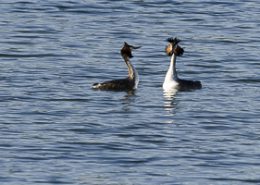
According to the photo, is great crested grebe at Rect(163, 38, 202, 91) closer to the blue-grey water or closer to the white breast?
the white breast

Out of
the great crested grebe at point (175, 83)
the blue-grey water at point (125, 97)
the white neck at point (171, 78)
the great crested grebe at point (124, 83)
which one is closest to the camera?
the blue-grey water at point (125, 97)

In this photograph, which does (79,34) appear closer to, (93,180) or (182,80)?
(182,80)

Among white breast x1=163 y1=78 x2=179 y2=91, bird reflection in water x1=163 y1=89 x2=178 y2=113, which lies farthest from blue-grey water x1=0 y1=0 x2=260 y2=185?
white breast x1=163 y1=78 x2=179 y2=91

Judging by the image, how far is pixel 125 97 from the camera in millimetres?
22609

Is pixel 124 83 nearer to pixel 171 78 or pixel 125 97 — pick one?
pixel 125 97

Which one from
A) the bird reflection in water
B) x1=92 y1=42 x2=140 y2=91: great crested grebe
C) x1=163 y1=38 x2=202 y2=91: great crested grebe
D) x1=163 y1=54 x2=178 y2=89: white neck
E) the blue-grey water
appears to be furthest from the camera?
x1=163 y1=54 x2=178 y2=89: white neck

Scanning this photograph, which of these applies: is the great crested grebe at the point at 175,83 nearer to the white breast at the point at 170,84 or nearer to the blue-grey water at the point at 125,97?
the white breast at the point at 170,84

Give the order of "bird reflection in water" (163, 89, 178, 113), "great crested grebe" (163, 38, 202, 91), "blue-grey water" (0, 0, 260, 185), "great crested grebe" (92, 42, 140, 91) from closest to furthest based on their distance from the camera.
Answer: "blue-grey water" (0, 0, 260, 185), "bird reflection in water" (163, 89, 178, 113), "great crested grebe" (92, 42, 140, 91), "great crested grebe" (163, 38, 202, 91)

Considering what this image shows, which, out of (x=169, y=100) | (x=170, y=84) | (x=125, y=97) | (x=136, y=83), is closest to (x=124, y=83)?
(x=136, y=83)

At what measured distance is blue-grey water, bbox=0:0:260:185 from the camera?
1686 cm

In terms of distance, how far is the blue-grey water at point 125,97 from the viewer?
55.3ft

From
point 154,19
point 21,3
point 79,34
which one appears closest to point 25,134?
point 79,34

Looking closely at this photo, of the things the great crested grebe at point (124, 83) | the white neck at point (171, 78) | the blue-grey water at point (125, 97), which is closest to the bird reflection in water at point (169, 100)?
the blue-grey water at point (125, 97)

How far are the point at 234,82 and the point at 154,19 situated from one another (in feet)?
29.0
